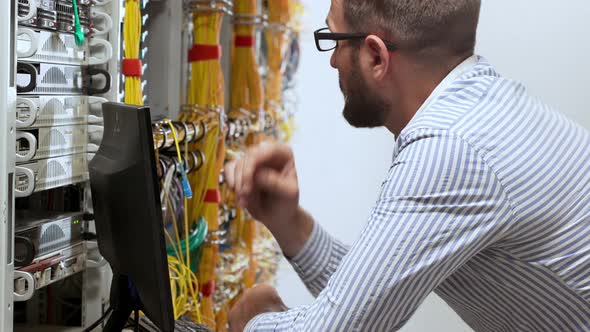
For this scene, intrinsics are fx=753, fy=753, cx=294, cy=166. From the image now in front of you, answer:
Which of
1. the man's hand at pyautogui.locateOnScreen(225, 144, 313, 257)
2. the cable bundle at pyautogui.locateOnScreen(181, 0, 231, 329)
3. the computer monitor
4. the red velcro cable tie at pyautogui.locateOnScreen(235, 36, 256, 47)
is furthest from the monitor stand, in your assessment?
the red velcro cable tie at pyautogui.locateOnScreen(235, 36, 256, 47)

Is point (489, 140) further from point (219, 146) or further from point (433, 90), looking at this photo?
point (219, 146)

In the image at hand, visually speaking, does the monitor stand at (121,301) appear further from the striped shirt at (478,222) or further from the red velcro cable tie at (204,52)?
the red velcro cable tie at (204,52)

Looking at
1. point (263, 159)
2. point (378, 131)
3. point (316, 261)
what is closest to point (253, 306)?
point (316, 261)

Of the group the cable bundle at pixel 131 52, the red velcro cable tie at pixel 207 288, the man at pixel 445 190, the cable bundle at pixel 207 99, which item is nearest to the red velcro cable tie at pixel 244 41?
the cable bundle at pixel 207 99

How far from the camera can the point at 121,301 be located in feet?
4.75

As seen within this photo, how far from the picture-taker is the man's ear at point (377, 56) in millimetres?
1415

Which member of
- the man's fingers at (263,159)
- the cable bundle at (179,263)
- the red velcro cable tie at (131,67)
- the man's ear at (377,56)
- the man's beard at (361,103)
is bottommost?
the cable bundle at (179,263)

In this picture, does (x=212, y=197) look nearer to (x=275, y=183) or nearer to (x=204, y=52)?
(x=204, y=52)

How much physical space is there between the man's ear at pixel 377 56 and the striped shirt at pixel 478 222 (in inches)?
4.6

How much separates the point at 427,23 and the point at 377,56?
0.12 m

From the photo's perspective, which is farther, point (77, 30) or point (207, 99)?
point (207, 99)

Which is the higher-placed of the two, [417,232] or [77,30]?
[77,30]

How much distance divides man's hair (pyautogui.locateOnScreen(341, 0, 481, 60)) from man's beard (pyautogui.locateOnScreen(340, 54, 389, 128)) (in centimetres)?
10

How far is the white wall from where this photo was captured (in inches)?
124
